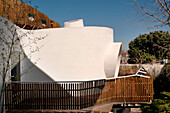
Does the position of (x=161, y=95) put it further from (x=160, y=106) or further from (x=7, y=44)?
(x=7, y=44)

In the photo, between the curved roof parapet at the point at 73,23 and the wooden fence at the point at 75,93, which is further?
the curved roof parapet at the point at 73,23

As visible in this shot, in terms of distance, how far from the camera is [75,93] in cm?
670

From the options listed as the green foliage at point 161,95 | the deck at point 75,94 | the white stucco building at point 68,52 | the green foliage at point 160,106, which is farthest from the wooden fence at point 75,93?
the green foliage at point 161,95

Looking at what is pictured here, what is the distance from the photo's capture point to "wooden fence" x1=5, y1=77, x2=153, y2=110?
6.81 m

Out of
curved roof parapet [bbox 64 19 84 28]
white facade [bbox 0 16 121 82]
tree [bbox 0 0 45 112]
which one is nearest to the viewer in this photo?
tree [bbox 0 0 45 112]

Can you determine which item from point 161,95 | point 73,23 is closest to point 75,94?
point 73,23

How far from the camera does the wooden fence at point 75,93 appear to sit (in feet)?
22.4

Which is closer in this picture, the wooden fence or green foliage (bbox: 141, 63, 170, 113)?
the wooden fence

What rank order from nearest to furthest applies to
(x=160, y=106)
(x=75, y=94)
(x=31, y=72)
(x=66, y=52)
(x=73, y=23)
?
(x=75, y=94) → (x=66, y=52) → (x=31, y=72) → (x=73, y=23) → (x=160, y=106)

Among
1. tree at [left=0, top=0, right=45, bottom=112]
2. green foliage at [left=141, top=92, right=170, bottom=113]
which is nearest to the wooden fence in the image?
tree at [left=0, top=0, right=45, bottom=112]

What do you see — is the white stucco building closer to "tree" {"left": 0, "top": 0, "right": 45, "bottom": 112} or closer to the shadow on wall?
the shadow on wall

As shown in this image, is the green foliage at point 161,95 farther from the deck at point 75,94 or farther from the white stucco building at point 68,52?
the white stucco building at point 68,52

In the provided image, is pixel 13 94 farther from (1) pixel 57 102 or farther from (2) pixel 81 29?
(2) pixel 81 29

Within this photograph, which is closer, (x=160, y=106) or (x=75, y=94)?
(x=75, y=94)
